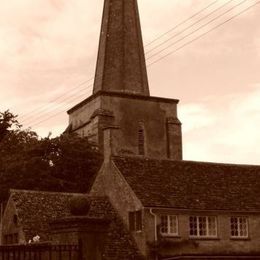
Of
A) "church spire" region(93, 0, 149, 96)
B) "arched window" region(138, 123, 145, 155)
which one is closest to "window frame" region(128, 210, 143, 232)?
"arched window" region(138, 123, 145, 155)

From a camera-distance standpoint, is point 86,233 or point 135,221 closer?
point 86,233

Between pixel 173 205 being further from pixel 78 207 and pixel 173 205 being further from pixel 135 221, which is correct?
pixel 78 207

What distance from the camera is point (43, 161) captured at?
52031mm

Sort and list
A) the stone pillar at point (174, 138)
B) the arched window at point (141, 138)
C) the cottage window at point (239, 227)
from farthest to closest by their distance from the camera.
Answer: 1. the stone pillar at point (174, 138)
2. the arched window at point (141, 138)
3. the cottage window at point (239, 227)

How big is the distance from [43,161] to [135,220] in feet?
63.7

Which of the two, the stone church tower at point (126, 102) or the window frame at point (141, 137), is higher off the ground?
the stone church tower at point (126, 102)

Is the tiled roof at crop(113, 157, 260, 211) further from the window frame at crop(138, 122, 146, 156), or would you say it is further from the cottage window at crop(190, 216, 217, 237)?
the window frame at crop(138, 122, 146, 156)

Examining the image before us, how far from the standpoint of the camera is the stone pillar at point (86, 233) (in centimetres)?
1284

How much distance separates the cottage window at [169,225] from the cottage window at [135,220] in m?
1.22

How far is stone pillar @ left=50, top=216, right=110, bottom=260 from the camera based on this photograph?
12.8 m

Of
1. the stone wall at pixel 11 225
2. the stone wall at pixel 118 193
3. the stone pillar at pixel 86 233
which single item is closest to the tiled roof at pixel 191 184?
the stone wall at pixel 118 193

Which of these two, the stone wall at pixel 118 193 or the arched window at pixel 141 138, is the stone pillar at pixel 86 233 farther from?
the arched window at pixel 141 138

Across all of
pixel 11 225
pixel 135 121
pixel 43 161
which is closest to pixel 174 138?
pixel 135 121

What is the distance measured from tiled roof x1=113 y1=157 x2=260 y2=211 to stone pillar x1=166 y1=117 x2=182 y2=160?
70.6 feet
